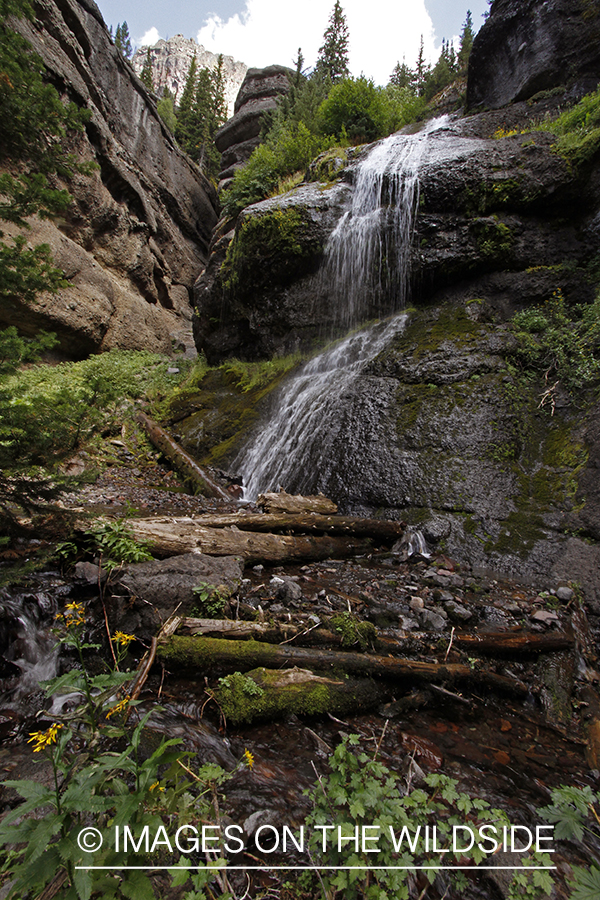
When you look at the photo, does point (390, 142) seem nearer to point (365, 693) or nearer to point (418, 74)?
point (365, 693)

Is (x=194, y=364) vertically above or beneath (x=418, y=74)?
beneath

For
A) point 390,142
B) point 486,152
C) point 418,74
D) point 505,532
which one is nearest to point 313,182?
point 390,142

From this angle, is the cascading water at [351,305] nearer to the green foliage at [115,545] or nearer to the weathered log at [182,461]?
the weathered log at [182,461]

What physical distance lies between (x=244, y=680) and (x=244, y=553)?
196 cm

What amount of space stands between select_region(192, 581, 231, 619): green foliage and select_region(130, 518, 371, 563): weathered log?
0.92m

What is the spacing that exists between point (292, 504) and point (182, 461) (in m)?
3.80

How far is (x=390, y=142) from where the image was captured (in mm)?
11586

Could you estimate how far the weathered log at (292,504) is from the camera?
5188mm

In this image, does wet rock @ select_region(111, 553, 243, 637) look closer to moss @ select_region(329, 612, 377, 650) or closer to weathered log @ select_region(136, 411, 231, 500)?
moss @ select_region(329, 612, 377, 650)

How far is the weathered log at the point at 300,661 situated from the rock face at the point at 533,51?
51.2 ft

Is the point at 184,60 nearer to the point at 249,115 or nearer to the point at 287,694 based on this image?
the point at 249,115

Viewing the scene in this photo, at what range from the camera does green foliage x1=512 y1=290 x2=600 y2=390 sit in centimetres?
571

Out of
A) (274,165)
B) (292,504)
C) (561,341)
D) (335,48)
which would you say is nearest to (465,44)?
(335,48)

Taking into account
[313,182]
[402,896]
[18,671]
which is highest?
[313,182]
